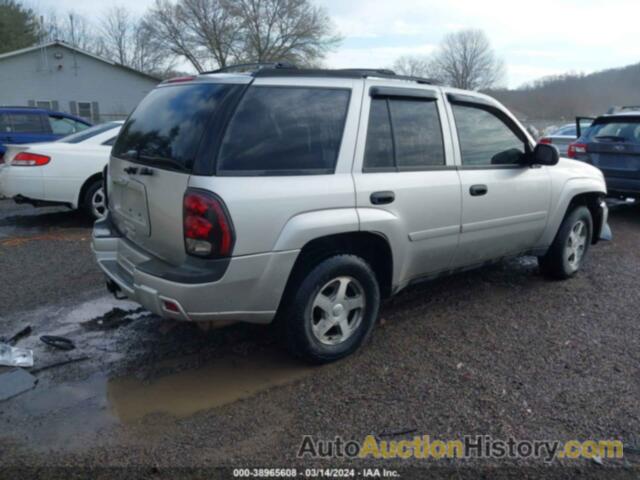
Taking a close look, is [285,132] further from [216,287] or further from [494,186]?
[494,186]

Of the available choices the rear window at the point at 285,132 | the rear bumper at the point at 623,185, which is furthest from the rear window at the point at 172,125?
the rear bumper at the point at 623,185

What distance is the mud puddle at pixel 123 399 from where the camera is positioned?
2811mm

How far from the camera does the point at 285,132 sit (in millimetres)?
3189

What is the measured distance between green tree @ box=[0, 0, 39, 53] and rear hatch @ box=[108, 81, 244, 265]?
121 ft

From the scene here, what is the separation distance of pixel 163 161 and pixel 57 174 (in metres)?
4.76

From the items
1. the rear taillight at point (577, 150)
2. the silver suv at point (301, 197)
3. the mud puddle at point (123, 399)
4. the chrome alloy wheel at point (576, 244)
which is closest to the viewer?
the mud puddle at point (123, 399)

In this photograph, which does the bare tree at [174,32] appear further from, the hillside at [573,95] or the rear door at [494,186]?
the rear door at [494,186]

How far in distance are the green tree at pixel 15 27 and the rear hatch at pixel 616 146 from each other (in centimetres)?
3632

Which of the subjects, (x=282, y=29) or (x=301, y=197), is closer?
(x=301, y=197)

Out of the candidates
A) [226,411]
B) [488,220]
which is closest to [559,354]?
[488,220]

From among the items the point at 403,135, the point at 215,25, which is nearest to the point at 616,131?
the point at 403,135

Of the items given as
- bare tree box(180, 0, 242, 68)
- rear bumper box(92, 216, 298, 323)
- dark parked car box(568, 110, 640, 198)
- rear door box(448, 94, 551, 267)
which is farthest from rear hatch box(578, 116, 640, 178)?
bare tree box(180, 0, 242, 68)

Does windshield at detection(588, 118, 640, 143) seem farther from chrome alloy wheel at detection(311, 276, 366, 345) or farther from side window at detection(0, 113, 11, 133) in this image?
side window at detection(0, 113, 11, 133)

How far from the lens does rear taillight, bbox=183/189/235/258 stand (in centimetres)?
284
